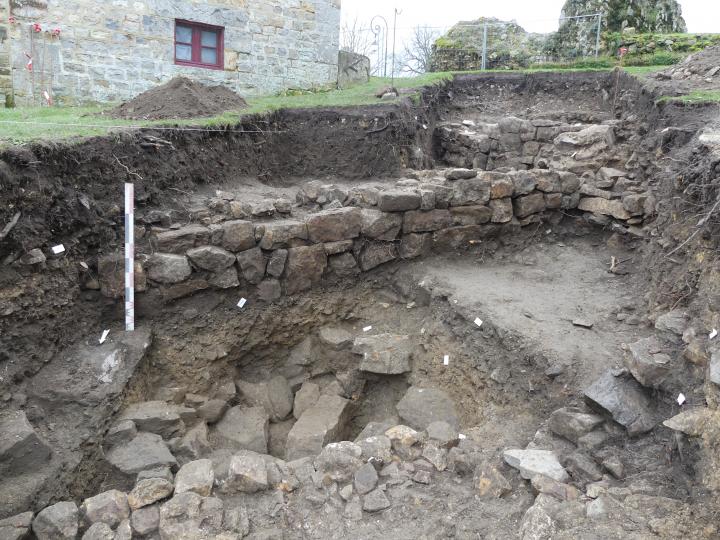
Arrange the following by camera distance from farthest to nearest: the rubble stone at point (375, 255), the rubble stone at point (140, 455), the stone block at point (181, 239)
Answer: the rubble stone at point (375, 255), the stone block at point (181, 239), the rubble stone at point (140, 455)

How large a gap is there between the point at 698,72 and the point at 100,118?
9.55 m

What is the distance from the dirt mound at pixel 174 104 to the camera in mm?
7734

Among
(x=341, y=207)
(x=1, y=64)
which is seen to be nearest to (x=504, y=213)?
(x=341, y=207)

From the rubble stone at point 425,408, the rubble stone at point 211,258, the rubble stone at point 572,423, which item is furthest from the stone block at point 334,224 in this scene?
the rubble stone at point 572,423

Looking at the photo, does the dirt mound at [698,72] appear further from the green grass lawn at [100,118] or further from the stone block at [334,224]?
the stone block at [334,224]

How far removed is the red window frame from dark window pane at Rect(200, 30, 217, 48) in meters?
0.05

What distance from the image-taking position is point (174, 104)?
8.02m

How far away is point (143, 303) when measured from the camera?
5.73 meters

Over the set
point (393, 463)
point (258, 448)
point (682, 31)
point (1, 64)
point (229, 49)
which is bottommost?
point (258, 448)

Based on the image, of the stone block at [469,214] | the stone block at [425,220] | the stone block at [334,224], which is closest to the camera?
the stone block at [334,224]

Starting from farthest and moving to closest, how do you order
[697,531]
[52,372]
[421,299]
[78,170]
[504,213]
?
[504,213]
[421,299]
[78,170]
[52,372]
[697,531]

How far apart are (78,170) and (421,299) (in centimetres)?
405

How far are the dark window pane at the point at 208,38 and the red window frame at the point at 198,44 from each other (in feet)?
0.17

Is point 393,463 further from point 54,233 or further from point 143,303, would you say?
point 54,233
